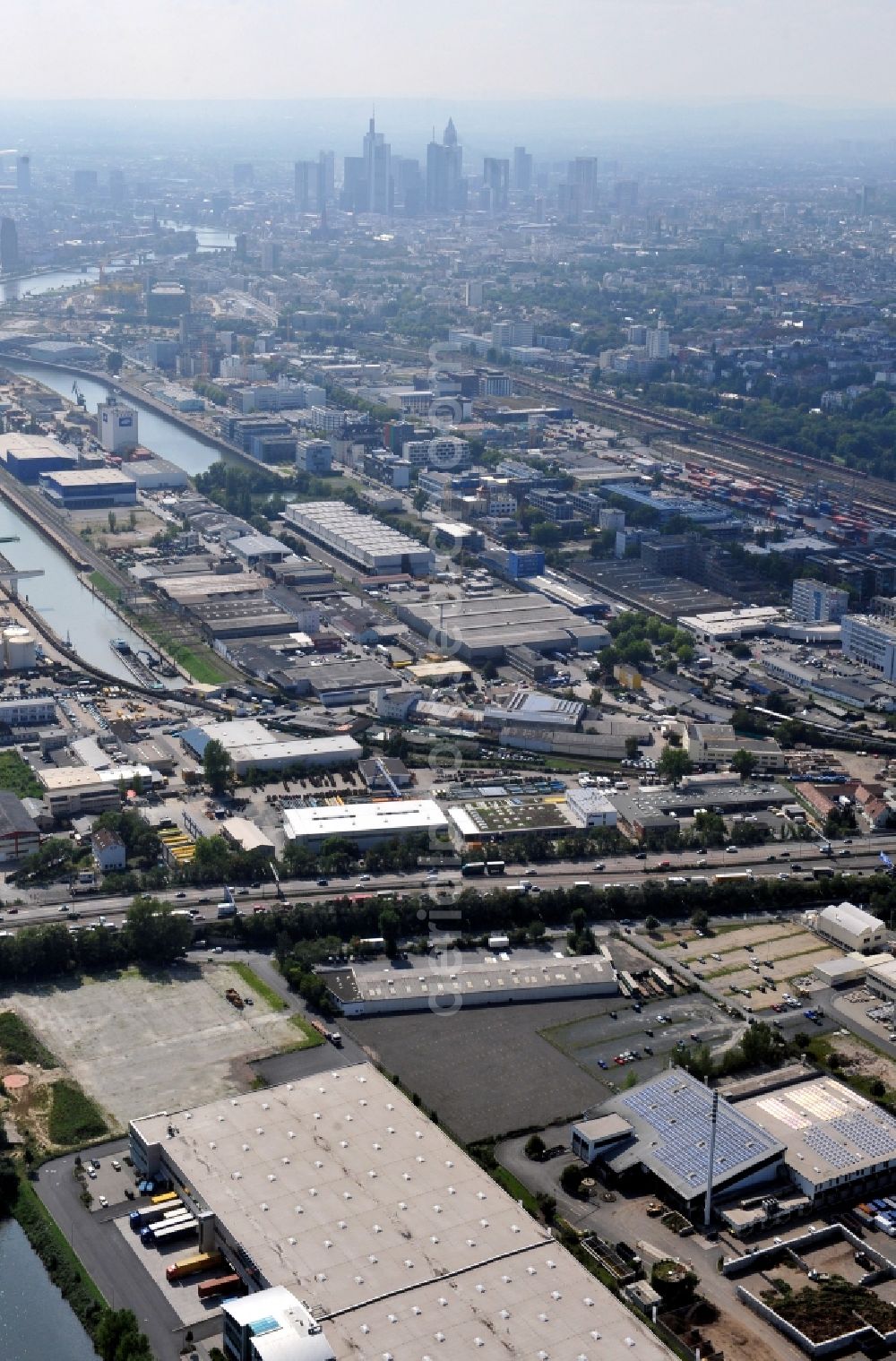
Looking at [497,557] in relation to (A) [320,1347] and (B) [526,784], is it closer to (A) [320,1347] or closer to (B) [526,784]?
(B) [526,784]

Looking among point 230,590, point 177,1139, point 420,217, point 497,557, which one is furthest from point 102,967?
point 420,217

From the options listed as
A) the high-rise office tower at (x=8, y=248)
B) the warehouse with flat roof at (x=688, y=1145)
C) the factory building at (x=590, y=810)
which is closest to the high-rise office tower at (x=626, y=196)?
the high-rise office tower at (x=8, y=248)

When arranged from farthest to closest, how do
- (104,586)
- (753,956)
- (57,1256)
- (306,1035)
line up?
(104,586), (753,956), (306,1035), (57,1256)

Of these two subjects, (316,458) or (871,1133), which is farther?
(316,458)

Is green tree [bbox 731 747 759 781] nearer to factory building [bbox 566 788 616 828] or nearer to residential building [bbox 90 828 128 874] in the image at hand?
factory building [bbox 566 788 616 828]

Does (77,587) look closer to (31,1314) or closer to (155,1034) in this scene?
(155,1034)

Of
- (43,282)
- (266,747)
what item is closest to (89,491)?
(266,747)
